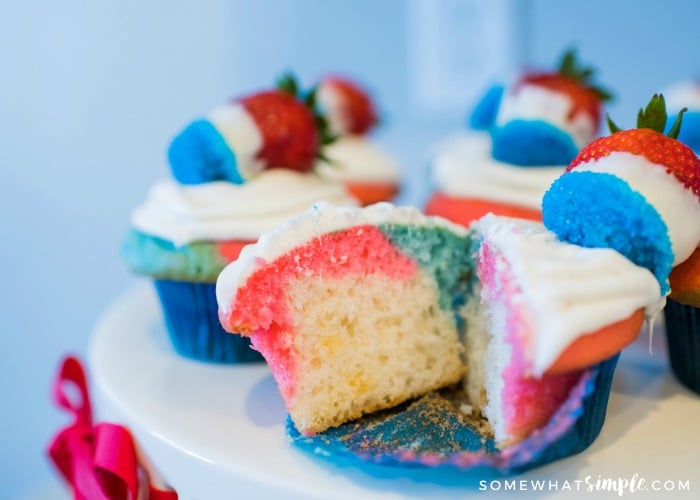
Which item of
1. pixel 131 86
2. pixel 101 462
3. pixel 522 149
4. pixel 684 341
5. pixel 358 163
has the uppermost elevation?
pixel 131 86

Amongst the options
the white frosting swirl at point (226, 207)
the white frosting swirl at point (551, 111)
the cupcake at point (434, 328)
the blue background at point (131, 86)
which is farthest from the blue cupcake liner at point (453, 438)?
the blue background at point (131, 86)

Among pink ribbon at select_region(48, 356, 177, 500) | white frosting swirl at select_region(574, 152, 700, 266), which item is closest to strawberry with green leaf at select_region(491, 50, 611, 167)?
white frosting swirl at select_region(574, 152, 700, 266)

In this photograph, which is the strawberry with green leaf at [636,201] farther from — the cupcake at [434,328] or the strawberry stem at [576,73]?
the strawberry stem at [576,73]

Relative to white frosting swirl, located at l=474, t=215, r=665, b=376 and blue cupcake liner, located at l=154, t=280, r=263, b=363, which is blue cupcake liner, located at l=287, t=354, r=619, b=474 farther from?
blue cupcake liner, located at l=154, t=280, r=263, b=363

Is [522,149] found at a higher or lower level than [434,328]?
higher

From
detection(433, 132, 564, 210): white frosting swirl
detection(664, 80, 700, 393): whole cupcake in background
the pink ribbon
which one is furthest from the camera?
detection(433, 132, 564, 210): white frosting swirl

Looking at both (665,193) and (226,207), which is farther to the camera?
(226,207)

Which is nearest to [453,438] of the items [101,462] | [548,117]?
[101,462]

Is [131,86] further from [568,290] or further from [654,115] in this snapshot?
[568,290]
